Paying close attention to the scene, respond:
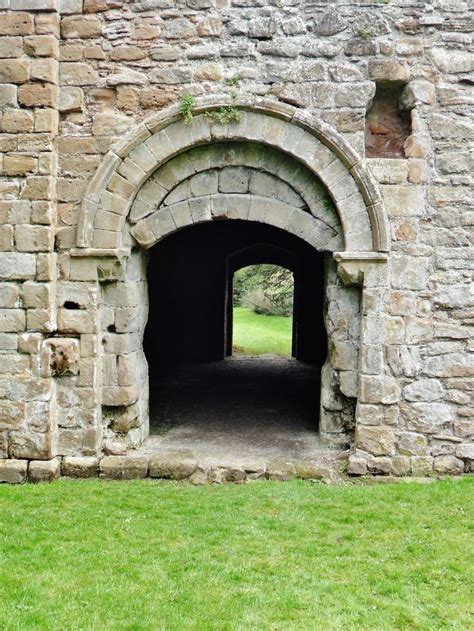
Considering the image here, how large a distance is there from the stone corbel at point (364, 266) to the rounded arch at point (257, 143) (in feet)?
0.25

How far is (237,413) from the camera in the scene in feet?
26.6

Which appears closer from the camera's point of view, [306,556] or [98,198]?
[306,556]

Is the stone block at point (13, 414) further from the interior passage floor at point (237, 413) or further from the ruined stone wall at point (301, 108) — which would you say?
the interior passage floor at point (237, 413)

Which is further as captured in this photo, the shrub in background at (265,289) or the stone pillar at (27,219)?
the shrub in background at (265,289)

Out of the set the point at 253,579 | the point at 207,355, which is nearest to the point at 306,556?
the point at 253,579

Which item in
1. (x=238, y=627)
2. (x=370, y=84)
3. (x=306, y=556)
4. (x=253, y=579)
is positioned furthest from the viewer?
(x=370, y=84)

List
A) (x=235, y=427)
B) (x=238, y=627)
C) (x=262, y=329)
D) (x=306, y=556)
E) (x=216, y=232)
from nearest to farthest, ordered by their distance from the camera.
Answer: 1. (x=238, y=627)
2. (x=306, y=556)
3. (x=235, y=427)
4. (x=216, y=232)
5. (x=262, y=329)

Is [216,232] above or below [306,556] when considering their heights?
above

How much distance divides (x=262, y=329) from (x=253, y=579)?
49.8ft

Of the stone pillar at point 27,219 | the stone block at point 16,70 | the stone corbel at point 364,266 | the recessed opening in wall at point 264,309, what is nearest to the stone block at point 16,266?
the stone pillar at point 27,219

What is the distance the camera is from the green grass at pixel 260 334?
15242mm

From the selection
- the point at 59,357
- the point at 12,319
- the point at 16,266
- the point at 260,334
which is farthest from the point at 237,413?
the point at 260,334

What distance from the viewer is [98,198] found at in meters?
6.04

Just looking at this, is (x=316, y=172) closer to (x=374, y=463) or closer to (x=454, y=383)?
(x=454, y=383)
